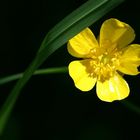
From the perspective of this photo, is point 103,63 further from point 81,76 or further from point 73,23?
point 73,23

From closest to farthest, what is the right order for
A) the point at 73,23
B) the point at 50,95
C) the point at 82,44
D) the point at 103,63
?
the point at 73,23 → the point at 82,44 → the point at 103,63 → the point at 50,95

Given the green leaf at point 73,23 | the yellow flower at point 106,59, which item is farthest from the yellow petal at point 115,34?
the green leaf at point 73,23

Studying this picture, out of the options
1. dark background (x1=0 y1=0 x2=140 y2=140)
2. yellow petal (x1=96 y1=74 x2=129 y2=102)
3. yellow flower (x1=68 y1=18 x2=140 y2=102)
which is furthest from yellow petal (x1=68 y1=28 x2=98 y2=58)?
dark background (x1=0 y1=0 x2=140 y2=140)

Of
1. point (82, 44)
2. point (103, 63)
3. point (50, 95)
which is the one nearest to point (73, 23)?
point (82, 44)

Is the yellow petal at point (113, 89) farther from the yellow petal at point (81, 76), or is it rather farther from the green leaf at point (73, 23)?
the green leaf at point (73, 23)

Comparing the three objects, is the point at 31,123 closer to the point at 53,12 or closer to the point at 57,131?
the point at 57,131
